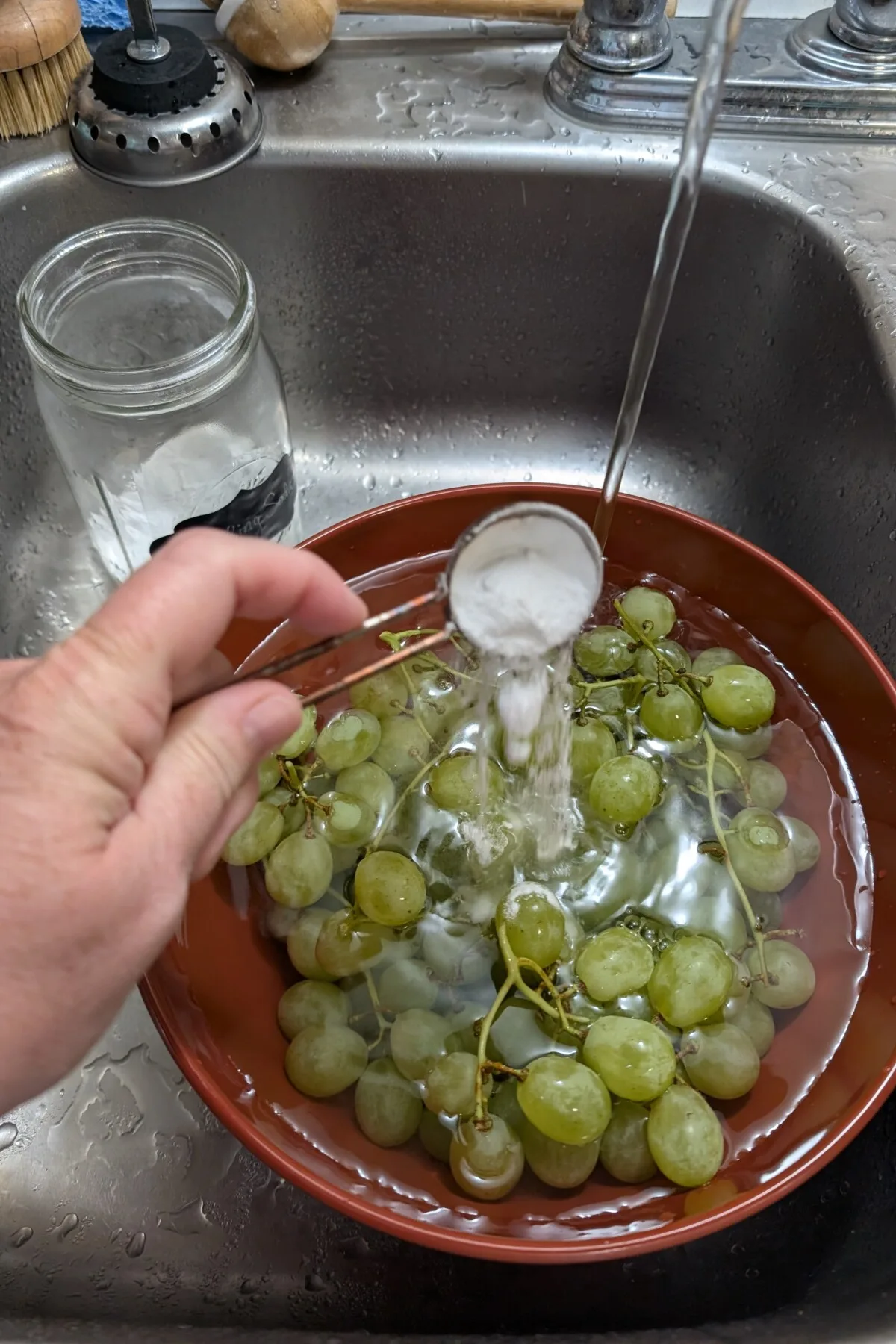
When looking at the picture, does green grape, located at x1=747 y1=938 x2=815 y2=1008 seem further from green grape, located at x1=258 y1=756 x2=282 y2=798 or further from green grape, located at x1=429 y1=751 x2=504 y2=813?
green grape, located at x1=258 y1=756 x2=282 y2=798

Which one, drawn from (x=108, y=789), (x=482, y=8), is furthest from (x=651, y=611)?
(x=482, y=8)

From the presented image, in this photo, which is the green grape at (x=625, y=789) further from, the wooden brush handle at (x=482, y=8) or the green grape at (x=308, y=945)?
the wooden brush handle at (x=482, y=8)

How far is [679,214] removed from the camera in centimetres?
59

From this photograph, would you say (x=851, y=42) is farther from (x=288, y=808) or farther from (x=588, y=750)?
(x=288, y=808)

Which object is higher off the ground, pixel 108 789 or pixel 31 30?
pixel 31 30

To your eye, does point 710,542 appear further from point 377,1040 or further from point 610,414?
point 377,1040

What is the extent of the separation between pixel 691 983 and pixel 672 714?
0.16m

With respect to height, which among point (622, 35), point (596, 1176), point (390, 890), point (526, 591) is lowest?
point (596, 1176)

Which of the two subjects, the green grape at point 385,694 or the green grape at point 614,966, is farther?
the green grape at point 385,694

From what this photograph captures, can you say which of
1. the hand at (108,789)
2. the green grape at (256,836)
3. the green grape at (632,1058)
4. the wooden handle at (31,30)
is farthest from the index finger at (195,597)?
the wooden handle at (31,30)

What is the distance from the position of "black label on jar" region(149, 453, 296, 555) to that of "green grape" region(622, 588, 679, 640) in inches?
9.6

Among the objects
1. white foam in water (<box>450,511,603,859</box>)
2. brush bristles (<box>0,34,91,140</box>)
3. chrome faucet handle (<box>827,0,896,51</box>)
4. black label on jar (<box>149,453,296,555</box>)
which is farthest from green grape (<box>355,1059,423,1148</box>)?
chrome faucet handle (<box>827,0,896,51</box>)

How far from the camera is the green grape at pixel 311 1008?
499 mm

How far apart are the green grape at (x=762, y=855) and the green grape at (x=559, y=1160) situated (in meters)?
0.16
